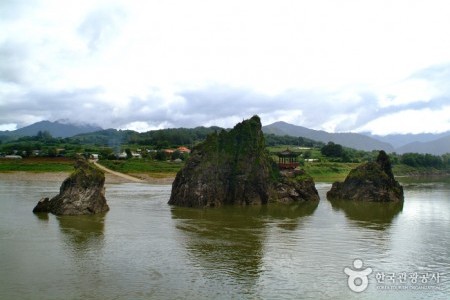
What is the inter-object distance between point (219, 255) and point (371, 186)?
172ft

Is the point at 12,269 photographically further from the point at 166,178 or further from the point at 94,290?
the point at 166,178

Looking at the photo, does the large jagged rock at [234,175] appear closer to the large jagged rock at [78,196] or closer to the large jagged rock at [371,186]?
the large jagged rock at [371,186]

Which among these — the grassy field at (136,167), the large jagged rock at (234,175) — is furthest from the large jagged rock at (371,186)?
the grassy field at (136,167)

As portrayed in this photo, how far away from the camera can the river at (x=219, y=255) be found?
1105 inches

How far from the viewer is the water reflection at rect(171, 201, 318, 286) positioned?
110ft

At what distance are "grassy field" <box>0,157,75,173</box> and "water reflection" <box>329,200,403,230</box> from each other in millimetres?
80695

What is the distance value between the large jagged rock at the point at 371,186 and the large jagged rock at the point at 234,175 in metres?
8.12

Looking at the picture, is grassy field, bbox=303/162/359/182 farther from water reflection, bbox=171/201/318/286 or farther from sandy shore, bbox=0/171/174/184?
water reflection, bbox=171/201/318/286

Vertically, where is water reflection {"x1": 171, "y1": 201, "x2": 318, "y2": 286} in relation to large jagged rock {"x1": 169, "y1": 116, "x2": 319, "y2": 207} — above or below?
below

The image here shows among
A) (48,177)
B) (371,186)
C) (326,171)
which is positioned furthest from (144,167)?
(371,186)

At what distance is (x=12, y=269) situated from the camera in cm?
3131

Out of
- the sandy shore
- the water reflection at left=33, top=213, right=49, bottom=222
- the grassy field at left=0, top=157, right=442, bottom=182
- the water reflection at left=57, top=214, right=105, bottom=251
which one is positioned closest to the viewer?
the water reflection at left=57, top=214, right=105, bottom=251

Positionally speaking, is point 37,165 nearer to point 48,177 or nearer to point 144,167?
point 48,177

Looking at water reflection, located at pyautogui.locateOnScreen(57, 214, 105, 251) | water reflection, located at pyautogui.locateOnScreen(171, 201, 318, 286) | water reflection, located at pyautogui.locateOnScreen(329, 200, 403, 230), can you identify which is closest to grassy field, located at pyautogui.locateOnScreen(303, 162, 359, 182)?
water reflection, located at pyautogui.locateOnScreen(329, 200, 403, 230)
